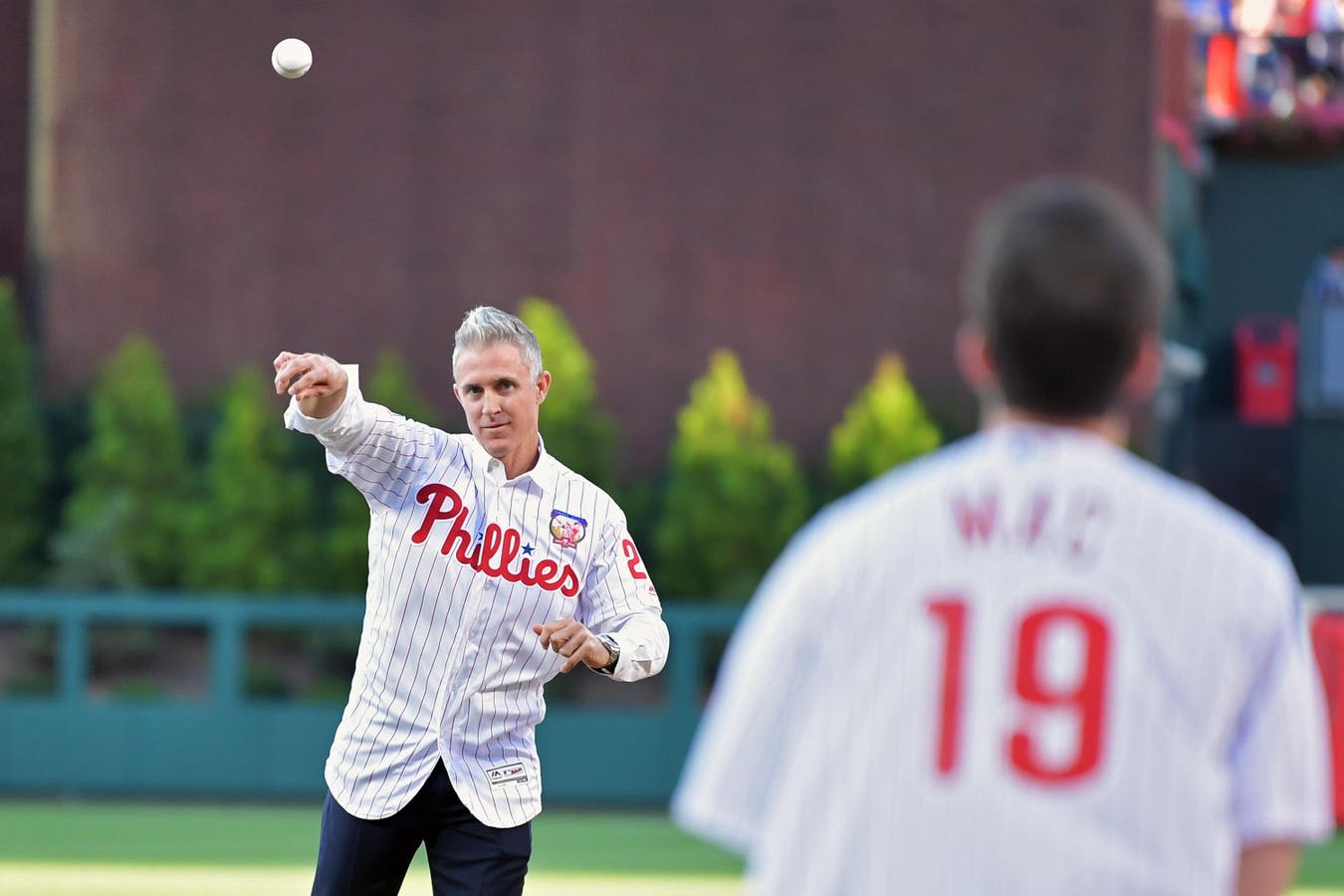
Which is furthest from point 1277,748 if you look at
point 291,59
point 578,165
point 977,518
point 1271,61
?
point 1271,61

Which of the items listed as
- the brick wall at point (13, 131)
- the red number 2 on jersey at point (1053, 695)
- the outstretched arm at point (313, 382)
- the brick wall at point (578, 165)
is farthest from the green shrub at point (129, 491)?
the red number 2 on jersey at point (1053, 695)

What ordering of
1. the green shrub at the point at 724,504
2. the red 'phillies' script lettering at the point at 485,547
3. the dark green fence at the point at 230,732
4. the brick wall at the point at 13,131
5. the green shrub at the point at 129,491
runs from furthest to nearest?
the brick wall at the point at 13,131 < the green shrub at the point at 724,504 < the green shrub at the point at 129,491 < the dark green fence at the point at 230,732 < the red 'phillies' script lettering at the point at 485,547

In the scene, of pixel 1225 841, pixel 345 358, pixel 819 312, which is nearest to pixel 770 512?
pixel 819 312

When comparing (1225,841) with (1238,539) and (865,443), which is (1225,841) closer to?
(1238,539)

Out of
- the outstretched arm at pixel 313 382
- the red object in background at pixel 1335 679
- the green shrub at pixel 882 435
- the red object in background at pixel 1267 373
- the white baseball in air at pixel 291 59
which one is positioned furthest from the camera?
the red object in background at pixel 1267 373

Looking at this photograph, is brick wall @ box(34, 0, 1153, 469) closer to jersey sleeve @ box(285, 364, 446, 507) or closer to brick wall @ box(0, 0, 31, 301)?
brick wall @ box(0, 0, 31, 301)

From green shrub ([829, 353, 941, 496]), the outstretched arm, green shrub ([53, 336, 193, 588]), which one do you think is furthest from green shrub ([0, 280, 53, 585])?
the outstretched arm

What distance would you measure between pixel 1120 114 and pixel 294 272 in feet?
27.5

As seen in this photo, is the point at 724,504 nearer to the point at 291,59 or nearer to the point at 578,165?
the point at 578,165

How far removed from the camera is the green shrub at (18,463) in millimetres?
17938

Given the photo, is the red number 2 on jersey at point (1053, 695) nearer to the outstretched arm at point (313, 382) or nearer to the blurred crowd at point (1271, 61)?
the outstretched arm at point (313, 382)

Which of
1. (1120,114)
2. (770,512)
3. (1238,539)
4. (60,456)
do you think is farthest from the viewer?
(1120,114)

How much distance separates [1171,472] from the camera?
914 inches

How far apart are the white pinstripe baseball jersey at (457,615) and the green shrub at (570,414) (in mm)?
12457
